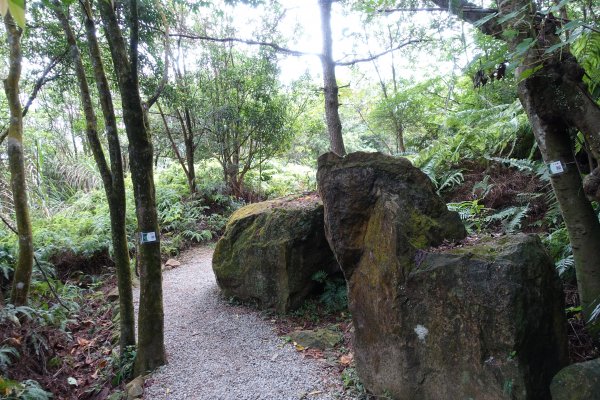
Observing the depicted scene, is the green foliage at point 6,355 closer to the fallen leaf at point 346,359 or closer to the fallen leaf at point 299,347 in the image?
the fallen leaf at point 299,347

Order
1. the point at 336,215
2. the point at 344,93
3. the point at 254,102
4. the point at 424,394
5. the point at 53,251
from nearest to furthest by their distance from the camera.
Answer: the point at 424,394 < the point at 336,215 < the point at 53,251 < the point at 254,102 < the point at 344,93

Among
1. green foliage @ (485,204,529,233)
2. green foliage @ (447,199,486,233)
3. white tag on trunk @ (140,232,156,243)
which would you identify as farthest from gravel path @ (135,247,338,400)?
green foliage @ (485,204,529,233)

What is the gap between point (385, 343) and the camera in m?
3.45

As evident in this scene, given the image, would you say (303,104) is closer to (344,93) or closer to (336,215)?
(344,93)

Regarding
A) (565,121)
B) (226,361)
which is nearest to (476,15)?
(565,121)

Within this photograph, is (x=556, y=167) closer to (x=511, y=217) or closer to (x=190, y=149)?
(x=511, y=217)

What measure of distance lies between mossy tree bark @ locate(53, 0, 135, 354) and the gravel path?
2.57 feet

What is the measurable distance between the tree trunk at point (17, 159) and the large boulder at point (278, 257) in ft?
8.79

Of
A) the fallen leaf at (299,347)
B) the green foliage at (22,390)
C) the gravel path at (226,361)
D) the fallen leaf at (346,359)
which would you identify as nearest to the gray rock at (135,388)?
the gravel path at (226,361)

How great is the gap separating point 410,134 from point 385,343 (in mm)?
8799

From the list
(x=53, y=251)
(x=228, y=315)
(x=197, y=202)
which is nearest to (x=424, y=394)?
(x=228, y=315)

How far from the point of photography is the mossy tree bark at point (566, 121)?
276cm

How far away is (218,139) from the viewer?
11.0m

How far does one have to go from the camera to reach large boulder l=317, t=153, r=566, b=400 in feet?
8.79
